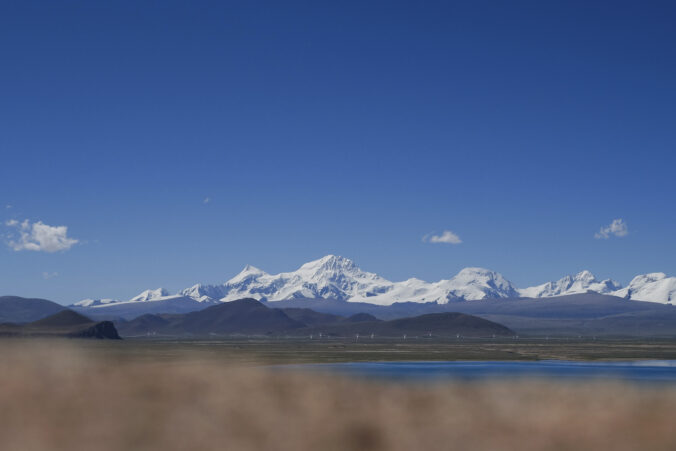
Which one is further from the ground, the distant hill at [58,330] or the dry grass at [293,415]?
the distant hill at [58,330]

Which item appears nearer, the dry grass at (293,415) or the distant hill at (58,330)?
the dry grass at (293,415)

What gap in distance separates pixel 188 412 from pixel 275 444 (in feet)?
4.63

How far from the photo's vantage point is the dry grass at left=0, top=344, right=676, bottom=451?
30.7 feet

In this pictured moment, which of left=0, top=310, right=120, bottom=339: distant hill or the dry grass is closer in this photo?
the dry grass

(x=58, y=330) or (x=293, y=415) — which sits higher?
(x=58, y=330)

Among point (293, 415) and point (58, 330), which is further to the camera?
point (58, 330)

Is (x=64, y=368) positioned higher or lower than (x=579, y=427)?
higher

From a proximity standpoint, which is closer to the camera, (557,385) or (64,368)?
(64,368)

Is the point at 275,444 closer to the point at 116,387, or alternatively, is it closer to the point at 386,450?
the point at 386,450

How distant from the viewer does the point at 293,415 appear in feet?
33.0

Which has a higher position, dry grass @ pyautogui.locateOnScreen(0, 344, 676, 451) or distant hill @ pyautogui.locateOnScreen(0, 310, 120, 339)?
distant hill @ pyautogui.locateOnScreen(0, 310, 120, 339)

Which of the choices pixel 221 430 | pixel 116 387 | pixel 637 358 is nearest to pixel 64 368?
pixel 116 387

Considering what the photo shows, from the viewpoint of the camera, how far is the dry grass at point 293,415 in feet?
30.7

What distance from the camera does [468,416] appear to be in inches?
414
